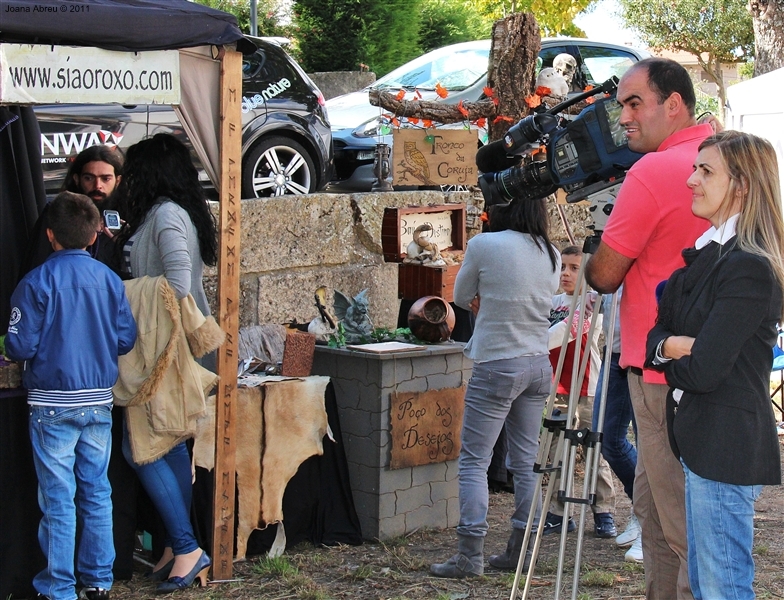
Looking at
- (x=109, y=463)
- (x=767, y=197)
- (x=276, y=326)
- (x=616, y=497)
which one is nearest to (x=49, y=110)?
(x=276, y=326)

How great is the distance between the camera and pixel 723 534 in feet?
8.57

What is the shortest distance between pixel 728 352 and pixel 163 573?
2617 millimetres

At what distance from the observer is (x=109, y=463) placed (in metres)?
4.12

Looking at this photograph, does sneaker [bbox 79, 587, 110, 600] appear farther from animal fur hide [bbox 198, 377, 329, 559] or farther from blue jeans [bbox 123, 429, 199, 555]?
animal fur hide [bbox 198, 377, 329, 559]

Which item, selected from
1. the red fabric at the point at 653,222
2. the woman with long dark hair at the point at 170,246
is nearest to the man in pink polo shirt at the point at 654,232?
the red fabric at the point at 653,222

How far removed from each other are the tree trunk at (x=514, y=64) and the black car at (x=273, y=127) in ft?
7.36

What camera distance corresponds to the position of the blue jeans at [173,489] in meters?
4.01

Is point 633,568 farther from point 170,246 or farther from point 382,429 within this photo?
point 170,246

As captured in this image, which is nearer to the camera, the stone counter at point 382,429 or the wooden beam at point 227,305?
the wooden beam at point 227,305

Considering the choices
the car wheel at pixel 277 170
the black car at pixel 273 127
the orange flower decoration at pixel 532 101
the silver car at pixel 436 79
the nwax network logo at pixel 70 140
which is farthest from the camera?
the silver car at pixel 436 79

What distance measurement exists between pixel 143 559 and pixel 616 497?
2.66 meters

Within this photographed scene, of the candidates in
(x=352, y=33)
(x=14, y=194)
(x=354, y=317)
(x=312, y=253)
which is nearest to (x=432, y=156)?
(x=312, y=253)

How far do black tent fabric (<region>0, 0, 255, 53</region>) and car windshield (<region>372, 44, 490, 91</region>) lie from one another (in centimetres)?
567

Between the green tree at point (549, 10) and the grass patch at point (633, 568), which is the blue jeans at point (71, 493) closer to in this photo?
the grass patch at point (633, 568)
